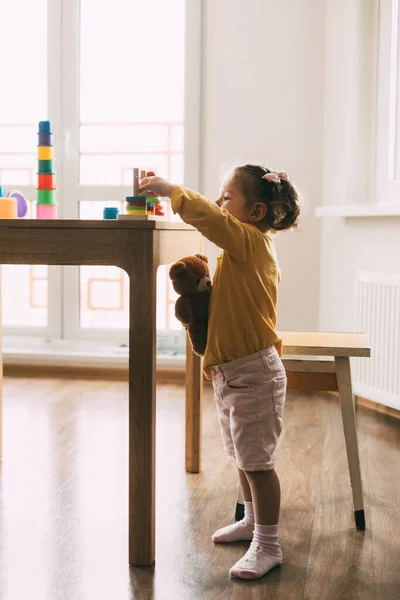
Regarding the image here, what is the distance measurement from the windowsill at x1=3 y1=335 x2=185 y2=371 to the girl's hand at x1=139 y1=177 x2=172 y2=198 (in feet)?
6.51

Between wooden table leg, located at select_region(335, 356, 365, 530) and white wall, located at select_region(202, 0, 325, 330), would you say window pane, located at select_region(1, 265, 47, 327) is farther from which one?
wooden table leg, located at select_region(335, 356, 365, 530)

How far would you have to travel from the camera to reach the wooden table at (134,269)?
60.8 inches

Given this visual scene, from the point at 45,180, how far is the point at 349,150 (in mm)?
1646

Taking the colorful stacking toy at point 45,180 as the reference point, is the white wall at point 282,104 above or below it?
above

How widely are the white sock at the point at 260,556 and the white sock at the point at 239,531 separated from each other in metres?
0.11

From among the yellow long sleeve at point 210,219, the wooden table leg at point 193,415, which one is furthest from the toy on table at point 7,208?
the wooden table leg at point 193,415

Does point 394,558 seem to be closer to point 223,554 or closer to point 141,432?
point 223,554

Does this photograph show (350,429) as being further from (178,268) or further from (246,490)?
(178,268)

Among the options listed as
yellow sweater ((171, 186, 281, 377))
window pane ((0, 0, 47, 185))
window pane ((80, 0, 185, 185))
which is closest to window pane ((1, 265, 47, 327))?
window pane ((0, 0, 47, 185))

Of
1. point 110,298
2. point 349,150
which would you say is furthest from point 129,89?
point 349,150

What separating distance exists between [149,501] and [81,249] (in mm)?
524

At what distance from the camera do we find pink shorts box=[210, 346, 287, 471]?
158 centimetres

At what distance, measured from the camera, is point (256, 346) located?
161cm

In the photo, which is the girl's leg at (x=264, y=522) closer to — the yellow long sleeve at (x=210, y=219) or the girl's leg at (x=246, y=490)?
the girl's leg at (x=246, y=490)
